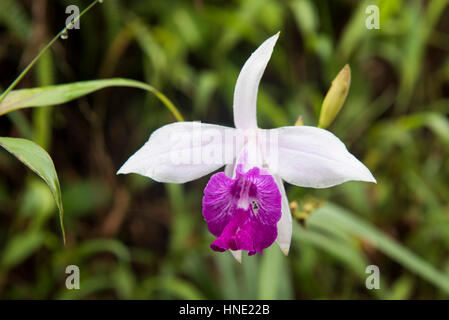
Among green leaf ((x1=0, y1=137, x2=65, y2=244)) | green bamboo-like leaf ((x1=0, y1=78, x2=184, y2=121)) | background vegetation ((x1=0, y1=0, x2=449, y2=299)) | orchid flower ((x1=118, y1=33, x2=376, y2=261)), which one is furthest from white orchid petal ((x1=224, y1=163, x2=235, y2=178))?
background vegetation ((x1=0, y1=0, x2=449, y2=299))

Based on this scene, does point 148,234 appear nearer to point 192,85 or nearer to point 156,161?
point 192,85

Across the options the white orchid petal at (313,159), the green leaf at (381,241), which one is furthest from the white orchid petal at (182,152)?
the green leaf at (381,241)

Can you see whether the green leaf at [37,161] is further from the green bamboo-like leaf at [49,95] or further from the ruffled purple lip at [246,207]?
the ruffled purple lip at [246,207]

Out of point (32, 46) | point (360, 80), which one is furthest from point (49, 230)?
point (360, 80)

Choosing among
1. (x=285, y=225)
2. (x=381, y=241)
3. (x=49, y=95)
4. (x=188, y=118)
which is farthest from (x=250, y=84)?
(x=188, y=118)

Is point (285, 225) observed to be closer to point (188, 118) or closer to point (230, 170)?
point (230, 170)

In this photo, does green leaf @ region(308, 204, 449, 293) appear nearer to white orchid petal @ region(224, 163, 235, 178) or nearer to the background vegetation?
the background vegetation
